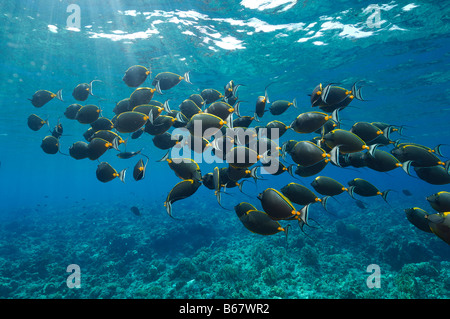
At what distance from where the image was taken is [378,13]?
1133cm

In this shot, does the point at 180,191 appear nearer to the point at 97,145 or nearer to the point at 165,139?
the point at 165,139

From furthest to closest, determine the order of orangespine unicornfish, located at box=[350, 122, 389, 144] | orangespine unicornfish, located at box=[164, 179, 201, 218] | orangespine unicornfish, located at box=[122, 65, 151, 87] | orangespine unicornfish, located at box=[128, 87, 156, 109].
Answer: orangespine unicornfish, located at box=[122, 65, 151, 87] → orangespine unicornfish, located at box=[128, 87, 156, 109] → orangespine unicornfish, located at box=[350, 122, 389, 144] → orangespine unicornfish, located at box=[164, 179, 201, 218]

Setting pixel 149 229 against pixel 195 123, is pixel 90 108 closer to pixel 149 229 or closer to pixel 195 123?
pixel 195 123

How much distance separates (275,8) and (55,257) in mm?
20120

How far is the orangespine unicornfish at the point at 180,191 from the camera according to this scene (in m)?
3.26

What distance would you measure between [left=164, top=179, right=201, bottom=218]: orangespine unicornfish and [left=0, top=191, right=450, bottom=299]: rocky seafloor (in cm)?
408

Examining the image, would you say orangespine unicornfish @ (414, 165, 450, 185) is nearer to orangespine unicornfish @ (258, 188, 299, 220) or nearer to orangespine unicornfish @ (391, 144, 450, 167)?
orangespine unicornfish @ (391, 144, 450, 167)

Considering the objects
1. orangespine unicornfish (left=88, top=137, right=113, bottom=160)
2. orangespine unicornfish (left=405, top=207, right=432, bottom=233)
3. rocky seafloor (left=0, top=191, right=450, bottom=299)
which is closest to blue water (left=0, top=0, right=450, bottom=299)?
rocky seafloor (left=0, top=191, right=450, bottom=299)

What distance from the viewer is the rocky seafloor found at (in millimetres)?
9055

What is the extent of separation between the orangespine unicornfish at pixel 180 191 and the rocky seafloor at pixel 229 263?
4.08m

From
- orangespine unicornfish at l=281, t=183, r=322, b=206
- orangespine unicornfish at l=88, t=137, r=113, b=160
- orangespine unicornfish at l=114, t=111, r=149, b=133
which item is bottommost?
orangespine unicornfish at l=281, t=183, r=322, b=206

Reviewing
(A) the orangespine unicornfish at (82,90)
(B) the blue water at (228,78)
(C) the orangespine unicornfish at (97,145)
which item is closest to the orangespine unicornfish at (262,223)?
(C) the orangespine unicornfish at (97,145)

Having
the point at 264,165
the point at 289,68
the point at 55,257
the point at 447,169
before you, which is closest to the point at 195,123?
the point at 264,165

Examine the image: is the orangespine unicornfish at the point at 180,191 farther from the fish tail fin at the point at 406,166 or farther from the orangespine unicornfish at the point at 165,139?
the fish tail fin at the point at 406,166
